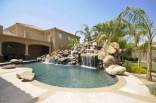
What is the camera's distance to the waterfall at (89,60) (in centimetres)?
2041

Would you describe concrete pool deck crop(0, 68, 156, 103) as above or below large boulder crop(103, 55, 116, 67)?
below

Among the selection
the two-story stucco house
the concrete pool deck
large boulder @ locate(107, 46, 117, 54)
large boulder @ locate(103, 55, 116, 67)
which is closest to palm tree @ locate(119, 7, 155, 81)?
the concrete pool deck

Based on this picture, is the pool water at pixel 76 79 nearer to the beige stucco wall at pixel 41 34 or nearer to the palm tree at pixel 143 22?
the palm tree at pixel 143 22

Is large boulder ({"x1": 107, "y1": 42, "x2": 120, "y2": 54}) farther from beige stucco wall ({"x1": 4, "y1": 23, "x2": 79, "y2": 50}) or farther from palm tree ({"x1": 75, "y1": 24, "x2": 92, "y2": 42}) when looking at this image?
beige stucco wall ({"x1": 4, "y1": 23, "x2": 79, "y2": 50})

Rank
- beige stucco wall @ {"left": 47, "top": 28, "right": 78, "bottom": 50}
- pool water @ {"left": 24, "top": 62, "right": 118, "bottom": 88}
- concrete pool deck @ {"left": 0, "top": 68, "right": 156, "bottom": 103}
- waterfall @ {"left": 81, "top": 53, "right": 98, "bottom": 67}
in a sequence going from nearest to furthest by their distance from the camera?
concrete pool deck @ {"left": 0, "top": 68, "right": 156, "bottom": 103}, pool water @ {"left": 24, "top": 62, "right": 118, "bottom": 88}, waterfall @ {"left": 81, "top": 53, "right": 98, "bottom": 67}, beige stucco wall @ {"left": 47, "top": 28, "right": 78, "bottom": 50}

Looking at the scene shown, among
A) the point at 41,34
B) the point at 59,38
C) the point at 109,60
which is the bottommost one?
the point at 109,60

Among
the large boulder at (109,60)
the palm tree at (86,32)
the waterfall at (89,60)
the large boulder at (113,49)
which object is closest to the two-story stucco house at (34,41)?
the palm tree at (86,32)

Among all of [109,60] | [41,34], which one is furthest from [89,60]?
[41,34]

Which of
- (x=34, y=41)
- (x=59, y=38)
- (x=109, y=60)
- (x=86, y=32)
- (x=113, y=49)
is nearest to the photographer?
(x=109, y=60)

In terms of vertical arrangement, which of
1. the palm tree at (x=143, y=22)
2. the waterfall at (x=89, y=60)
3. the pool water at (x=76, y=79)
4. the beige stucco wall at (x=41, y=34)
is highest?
the beige stucco wall at (x=41, y=34)

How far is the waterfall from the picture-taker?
20.4 metres

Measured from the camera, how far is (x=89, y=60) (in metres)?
21.4

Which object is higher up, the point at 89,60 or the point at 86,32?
the point at 86,32

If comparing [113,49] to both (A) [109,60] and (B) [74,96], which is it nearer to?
(A) [109,60]
